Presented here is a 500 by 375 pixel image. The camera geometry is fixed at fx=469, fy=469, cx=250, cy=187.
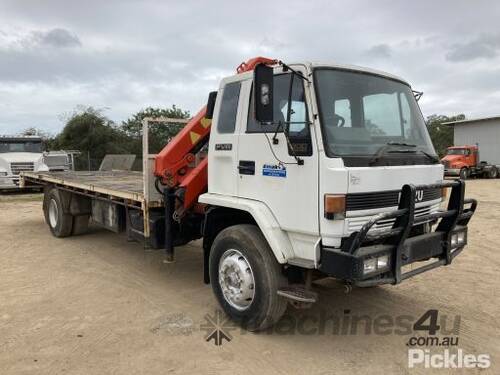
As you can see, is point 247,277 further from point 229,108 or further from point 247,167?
point 229,108

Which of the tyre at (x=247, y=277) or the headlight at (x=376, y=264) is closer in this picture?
the headlight at (x=376, y=264)

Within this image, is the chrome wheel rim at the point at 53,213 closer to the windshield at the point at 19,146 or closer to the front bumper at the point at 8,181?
the front bumper at the point at 8,181

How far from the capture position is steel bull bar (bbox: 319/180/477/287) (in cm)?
361

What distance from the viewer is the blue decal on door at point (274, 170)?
413cm

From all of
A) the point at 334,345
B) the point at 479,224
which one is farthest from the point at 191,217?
the point at 479,224

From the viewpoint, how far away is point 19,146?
18.7 meters

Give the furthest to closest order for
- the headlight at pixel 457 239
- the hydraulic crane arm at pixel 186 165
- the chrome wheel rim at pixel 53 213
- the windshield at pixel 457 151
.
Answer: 1. the windshield at pixel 457 151
2. the chrome wheel rim at pixel 53 213
3. the hydraulic crane arm at pixel 186 165
4. the headlight at pixel 457 239

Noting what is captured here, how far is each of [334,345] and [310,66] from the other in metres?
2.49

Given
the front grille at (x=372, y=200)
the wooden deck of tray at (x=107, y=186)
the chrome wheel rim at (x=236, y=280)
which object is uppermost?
the front grille at (x=372, y=200)

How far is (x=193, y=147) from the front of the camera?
18.2 ft

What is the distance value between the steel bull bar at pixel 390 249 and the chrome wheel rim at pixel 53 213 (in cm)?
677

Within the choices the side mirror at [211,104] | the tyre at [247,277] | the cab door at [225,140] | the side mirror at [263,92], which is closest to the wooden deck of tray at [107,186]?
the cab door at [225,140]

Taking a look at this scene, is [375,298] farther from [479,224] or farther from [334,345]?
[479,224]

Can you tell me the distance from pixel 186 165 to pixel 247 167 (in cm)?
131
